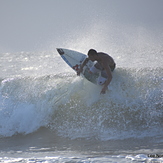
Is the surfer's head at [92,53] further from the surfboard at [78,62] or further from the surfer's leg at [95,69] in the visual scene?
the surfboard at [78,62]

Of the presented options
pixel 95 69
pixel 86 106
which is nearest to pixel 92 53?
pixel 95 69

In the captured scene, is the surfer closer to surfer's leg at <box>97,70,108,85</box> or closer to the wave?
surfer's leg at <box>97,70,108,85</box>

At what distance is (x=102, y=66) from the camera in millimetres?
7164

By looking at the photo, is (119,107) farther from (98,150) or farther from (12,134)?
(12,134)

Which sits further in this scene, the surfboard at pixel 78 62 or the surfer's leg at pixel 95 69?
the surfboard at pixel 78 62

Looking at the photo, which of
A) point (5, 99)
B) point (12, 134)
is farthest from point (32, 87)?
point (12, 134)

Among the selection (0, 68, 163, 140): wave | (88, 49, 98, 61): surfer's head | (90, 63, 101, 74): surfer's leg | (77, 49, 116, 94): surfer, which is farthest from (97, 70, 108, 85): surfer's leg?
(88, 49, 98, 61): surfer's head

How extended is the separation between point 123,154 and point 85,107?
2917 mm

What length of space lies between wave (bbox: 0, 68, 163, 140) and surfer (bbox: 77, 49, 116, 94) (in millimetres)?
388

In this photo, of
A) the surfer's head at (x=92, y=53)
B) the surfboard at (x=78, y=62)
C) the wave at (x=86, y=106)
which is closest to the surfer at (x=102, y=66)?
the surfer's head at (x=92, y=53)

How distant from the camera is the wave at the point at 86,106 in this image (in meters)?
6.41

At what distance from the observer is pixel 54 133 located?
684cm

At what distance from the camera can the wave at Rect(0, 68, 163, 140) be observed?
252 inches

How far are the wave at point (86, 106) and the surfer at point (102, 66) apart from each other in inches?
15.3
